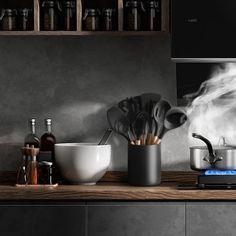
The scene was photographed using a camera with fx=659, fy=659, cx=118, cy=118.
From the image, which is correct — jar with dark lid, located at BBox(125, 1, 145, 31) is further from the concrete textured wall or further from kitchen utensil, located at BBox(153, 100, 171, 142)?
kitchen utensil, located at BBox(153, 100, 171, 142)

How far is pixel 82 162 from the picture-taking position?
331 cm

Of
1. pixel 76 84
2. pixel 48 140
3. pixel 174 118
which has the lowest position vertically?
pixel 48 140

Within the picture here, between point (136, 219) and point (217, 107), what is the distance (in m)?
0.84

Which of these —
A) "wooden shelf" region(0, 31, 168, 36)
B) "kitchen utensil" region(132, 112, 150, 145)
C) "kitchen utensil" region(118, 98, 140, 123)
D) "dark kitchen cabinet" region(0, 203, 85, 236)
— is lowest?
"dark kitchen cabinet" region(0, 203, 85, 236)

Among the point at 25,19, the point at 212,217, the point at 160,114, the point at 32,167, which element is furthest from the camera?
the point at 160,114

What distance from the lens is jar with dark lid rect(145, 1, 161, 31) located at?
3.34 metres

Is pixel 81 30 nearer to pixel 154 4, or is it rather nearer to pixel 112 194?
pixel 154 4

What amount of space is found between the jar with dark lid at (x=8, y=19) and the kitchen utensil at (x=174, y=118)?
3.06ft

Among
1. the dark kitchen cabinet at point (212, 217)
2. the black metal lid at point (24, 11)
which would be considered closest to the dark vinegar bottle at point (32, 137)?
the black metal lid at point (24, 11)

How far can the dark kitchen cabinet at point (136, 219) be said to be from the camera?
306 cm

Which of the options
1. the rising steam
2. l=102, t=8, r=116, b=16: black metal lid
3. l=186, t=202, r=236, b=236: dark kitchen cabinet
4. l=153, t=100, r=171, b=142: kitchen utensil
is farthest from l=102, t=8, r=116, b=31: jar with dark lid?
l=186, t=202, r=236, b=236: dark kitchen cabinet

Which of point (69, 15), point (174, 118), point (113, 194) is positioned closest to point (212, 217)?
point (113, 194)

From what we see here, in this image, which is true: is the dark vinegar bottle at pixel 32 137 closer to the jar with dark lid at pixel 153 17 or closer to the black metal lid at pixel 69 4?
the black metal lid at pixel 69 4

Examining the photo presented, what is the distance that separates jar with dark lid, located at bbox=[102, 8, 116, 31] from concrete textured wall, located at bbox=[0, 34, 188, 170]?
0.72 ft
